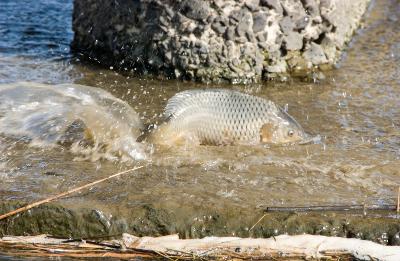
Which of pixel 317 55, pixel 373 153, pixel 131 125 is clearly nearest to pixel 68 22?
pixel 317 55

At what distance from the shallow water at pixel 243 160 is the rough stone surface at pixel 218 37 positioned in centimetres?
18

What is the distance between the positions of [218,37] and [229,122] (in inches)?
60.7

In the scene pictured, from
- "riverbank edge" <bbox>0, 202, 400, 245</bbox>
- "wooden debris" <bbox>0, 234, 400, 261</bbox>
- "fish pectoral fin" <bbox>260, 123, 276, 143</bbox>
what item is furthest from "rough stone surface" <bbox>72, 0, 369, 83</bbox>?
"wooden debris" <bbox>0, 234, 400, 261</bbox>

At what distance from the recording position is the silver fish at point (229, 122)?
5.27m

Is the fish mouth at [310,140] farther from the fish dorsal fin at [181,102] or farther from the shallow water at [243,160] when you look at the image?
the fish dorsal fin at [181,102]

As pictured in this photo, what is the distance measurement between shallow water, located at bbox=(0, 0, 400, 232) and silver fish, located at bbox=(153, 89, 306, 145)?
0.37 ft

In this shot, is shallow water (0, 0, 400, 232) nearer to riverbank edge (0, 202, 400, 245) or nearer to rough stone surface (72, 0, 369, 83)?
riverbank edge (0, 202, 400, 245)

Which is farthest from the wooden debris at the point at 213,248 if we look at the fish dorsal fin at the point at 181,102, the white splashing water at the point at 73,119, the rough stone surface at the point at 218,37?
the rough stone surface at the point at 218,37

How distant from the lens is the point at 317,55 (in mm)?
7164

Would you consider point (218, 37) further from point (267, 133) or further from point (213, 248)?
point (213, 248)

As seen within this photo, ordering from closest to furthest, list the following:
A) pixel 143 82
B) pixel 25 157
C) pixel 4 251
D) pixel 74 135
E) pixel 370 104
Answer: pixel 4 251 → pixel 25 157 → pixel 74 135 → pixel 370 104 → pixel 143 82

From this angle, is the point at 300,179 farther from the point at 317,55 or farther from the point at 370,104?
the point at 317,55

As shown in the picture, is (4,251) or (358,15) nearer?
(4,251)

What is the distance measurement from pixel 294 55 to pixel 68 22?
10.4ft
